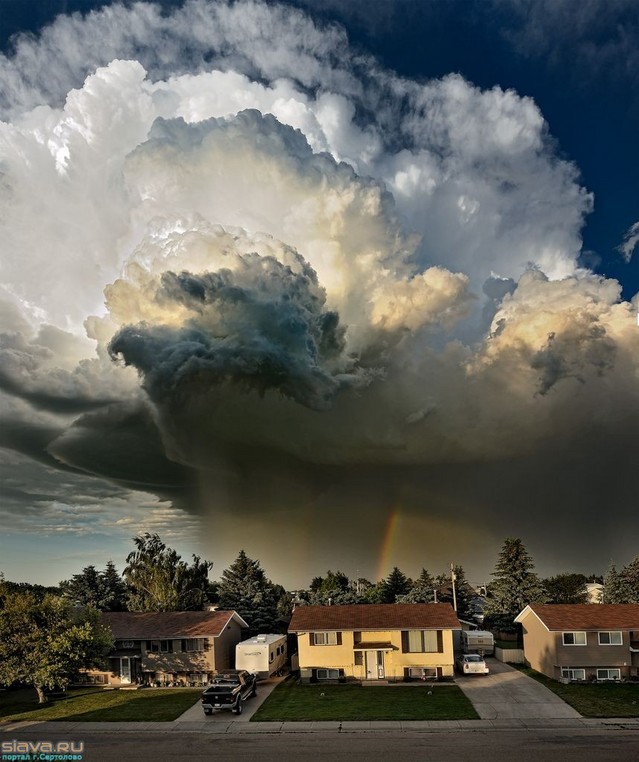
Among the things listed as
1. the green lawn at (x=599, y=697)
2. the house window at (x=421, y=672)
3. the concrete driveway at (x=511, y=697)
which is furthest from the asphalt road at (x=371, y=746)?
the house window at (x=421, y=672)

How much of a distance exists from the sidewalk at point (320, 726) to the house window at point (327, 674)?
12.7m

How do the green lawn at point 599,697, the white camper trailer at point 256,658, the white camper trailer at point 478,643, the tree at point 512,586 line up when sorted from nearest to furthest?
1. the green lawn at point 599,697
2. the white camper trailer at point 256,658
3. the white camper trailer at point 478,643
4. the tree at point 512,586

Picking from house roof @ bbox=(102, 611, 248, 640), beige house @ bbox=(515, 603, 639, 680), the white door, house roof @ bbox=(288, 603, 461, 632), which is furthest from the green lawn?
the white door

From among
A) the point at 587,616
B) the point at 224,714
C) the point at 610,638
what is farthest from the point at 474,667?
the point at 224,714

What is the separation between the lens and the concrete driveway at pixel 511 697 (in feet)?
113

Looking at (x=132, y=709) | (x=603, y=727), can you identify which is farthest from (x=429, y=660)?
(x=132, y=709)

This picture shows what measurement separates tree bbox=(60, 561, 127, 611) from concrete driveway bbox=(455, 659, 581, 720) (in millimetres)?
61935

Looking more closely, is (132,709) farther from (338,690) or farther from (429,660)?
(429,660)

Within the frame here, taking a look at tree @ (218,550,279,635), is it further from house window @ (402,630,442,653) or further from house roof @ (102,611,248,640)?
house window @ (402,630,442,653)

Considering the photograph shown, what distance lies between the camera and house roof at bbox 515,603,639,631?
44.8 meters

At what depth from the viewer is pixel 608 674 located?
145ft

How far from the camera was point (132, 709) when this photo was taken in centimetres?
3775

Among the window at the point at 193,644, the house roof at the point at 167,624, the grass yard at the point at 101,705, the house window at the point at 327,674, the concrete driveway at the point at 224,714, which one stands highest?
the house roof at the point at 167,624

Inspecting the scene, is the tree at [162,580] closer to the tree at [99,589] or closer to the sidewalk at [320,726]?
the tree at [99,589]
